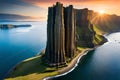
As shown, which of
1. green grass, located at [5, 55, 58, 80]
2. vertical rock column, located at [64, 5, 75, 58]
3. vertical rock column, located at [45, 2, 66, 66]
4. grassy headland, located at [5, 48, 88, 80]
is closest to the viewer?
green grass, located at [5, 55, 58, 80]

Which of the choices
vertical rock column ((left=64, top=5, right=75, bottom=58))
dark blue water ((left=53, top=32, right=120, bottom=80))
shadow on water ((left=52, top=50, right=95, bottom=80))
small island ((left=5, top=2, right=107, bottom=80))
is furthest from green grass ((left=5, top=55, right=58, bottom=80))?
vertical rock column ((left=64, top=5, right=75, bottom=58))

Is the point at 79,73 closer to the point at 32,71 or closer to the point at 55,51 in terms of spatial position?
the point at 55,51

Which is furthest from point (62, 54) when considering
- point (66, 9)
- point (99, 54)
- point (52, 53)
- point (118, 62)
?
point (99, 54)

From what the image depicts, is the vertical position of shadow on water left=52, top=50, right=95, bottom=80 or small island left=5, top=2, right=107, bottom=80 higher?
small island left=5, top=2, right=107, bottom=80

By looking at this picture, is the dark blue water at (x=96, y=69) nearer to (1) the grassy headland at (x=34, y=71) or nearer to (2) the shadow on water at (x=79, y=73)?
(2) the shadow on water at (x=79, y=73)

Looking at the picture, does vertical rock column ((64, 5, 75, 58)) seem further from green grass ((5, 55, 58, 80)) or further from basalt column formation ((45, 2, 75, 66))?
green grass ((5, 55, 58, 80))

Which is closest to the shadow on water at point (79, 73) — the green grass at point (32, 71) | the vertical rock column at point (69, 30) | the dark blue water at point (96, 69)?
the dark blue water at point (96, 69)
